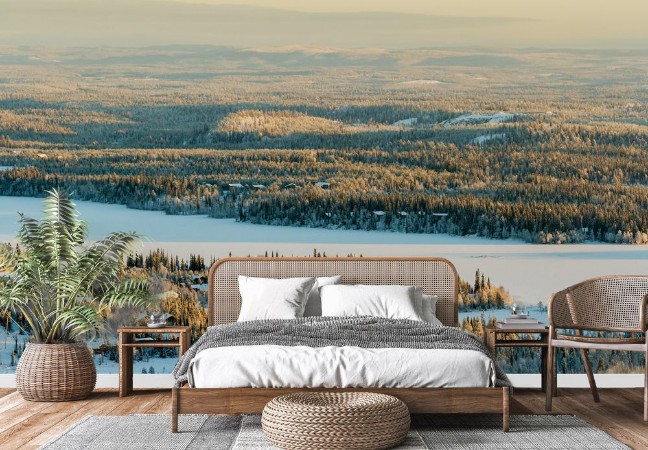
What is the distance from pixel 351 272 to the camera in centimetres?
805

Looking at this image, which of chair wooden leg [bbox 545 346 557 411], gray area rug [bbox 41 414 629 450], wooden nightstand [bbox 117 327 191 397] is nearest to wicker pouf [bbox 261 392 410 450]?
gray area rug [bbox 41 414 629 450]

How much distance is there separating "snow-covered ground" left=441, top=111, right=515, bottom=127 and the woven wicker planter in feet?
11.9

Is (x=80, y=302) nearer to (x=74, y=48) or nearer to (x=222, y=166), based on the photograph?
(x=222, y=166)

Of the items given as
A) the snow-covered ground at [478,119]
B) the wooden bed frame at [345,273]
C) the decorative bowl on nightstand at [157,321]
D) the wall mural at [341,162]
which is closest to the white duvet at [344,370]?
the decorative bowl on nightstand at [157,321]

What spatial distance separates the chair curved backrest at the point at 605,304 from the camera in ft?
24.6

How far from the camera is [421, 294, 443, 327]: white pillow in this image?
7555mm

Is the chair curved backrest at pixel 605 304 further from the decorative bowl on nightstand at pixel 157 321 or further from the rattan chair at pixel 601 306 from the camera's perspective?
the decorative bowl on nightstand at pixel 157 321

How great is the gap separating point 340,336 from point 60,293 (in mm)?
2215

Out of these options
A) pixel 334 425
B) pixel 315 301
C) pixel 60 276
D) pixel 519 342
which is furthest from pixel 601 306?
pixel 60 276

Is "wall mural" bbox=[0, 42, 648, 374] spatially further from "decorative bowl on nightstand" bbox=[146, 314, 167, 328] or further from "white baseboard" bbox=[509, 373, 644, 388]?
"decorative bowl on nightstand" bbox=[146, 314, 167, 328]

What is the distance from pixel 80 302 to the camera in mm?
7707

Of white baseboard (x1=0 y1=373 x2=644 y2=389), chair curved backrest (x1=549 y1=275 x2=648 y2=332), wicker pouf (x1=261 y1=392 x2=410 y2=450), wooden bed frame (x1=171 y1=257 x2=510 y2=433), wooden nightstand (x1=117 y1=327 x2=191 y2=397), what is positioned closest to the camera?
wicker pouf (x1=261 y1=392 x2=410 y2=450)

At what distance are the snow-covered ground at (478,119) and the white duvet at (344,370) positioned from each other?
125 inches

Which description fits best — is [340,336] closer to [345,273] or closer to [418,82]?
[345,273]
